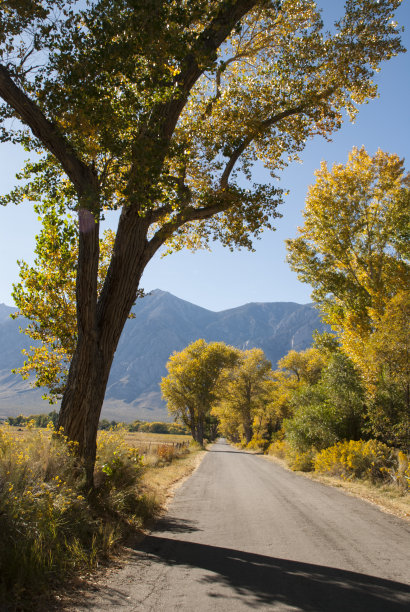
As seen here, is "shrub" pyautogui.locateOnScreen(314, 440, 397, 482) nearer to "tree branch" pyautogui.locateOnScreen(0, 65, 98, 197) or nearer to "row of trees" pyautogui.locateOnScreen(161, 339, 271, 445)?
"tree branch" pyautogui.locateOnScreen(0, 65, 98, 197)

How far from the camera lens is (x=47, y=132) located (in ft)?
22.6

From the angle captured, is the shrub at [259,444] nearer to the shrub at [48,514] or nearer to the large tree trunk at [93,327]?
the shrub at [48,514]

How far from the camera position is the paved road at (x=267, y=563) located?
383 cm

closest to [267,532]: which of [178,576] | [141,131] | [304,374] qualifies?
[178,576]

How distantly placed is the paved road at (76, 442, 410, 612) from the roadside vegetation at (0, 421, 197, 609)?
0.52m

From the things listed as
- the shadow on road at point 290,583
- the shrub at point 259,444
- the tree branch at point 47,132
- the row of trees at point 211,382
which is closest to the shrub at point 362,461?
the shadow on road at point 290,583

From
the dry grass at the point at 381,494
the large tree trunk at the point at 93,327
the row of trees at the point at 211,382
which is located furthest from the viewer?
the row of trees at the point at 211,382

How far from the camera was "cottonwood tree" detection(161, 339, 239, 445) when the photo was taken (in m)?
47.5

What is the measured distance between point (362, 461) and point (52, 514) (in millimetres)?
13180

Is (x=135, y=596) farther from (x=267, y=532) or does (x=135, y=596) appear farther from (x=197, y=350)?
(x=197, y=350)

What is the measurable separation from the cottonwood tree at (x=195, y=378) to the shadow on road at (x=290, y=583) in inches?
1653

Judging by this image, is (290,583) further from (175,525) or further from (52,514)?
(175,525)

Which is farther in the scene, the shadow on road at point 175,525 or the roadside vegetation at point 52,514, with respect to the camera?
the shadow on road at point 175,525

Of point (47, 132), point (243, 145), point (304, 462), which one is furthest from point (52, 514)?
point (304, 462)
